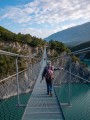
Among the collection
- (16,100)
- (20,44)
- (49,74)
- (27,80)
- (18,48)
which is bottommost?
(16,100)

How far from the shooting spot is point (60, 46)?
3853 centimetres

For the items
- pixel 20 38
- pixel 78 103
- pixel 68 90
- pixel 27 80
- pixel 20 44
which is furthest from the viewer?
pixel 20 38

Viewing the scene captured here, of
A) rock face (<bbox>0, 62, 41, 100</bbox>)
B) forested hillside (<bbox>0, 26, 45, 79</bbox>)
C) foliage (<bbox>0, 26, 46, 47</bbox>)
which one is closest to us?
rock face (<bbox>0, 62, 41, 100</bbox>)

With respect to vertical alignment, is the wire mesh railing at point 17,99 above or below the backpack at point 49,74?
below

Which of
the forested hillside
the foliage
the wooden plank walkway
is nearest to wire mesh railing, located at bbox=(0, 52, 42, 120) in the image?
the wooden plank walkway

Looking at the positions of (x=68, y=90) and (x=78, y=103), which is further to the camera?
(x=78, y=103)

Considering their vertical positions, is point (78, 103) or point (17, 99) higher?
point (17, 99)

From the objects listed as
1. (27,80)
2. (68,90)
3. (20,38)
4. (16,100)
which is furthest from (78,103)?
(20,38)

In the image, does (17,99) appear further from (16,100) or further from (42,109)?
(16,100)

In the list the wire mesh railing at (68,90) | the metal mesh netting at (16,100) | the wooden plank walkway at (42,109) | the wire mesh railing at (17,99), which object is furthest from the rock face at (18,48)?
the wooden plank walkway at (42,109)

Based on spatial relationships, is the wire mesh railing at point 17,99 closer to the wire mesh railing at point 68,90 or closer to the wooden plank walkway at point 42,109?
the wooden plank walkway at point 42,109

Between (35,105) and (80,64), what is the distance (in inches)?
1524

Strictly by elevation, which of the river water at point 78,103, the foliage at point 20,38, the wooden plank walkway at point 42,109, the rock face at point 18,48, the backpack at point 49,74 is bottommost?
the river water at point 78,103

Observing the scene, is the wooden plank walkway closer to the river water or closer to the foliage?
the river water
